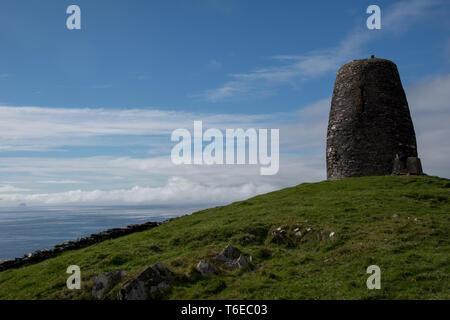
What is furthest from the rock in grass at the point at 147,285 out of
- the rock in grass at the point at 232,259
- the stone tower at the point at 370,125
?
the stone tower at the point at 370,125

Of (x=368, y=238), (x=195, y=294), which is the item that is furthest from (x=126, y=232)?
(x=368, y=238)

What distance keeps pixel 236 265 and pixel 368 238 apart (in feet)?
23.1

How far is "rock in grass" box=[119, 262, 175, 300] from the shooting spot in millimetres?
13289

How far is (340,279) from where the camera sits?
523 inches

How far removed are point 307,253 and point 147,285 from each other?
8.02m

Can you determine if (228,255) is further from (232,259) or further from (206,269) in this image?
(206,269)

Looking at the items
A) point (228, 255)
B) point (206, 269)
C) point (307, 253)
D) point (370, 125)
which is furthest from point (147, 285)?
point (370, 125)

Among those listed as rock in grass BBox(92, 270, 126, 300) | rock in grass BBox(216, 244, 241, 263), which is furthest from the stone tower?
rock in grass BBox(92, 270, 126, 300)

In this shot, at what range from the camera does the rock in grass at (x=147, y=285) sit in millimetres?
13289

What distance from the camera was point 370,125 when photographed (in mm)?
40406

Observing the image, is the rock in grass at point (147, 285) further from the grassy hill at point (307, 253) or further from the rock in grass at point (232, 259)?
the rock in grass at point (232, 259)

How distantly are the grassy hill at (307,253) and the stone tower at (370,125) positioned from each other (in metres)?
10.2

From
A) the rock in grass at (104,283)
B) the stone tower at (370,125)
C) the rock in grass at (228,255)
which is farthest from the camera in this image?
the stone tower at (370,125)
